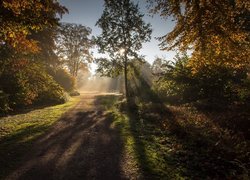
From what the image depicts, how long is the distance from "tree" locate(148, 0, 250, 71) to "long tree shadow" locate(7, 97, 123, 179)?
17.5 ft

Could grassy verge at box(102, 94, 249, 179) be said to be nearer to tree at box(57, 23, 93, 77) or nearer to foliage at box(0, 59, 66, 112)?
foliage at box(0, 59, 66, 112)

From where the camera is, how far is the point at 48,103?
23703 mm

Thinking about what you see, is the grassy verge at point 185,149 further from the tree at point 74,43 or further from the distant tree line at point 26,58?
the tree at point 74,43

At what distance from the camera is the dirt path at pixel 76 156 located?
710 centimetres

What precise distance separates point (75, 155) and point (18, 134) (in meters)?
4.18

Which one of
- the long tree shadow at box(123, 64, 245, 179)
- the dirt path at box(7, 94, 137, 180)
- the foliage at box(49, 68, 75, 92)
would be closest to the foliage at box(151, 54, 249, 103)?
the long tree shadow at box(123, 64, 245, 179)

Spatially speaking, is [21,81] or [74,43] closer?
[21,81]

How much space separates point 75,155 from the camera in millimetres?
8742

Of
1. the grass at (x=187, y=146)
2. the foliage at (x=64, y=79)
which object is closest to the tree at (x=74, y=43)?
the foliage at (x=64, y=79)

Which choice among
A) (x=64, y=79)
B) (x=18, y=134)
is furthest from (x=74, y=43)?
(x=18, y=134)

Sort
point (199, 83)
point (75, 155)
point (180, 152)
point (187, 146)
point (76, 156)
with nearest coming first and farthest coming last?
point (76, 156)
point (75, 155)
point (180, 152)
point (187, 146)
point (199, 83)

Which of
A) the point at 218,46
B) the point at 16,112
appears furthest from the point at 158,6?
the point at 16,112

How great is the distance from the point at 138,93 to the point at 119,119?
14774 millimetres

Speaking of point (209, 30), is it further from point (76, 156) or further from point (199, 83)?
point (199, 83)
